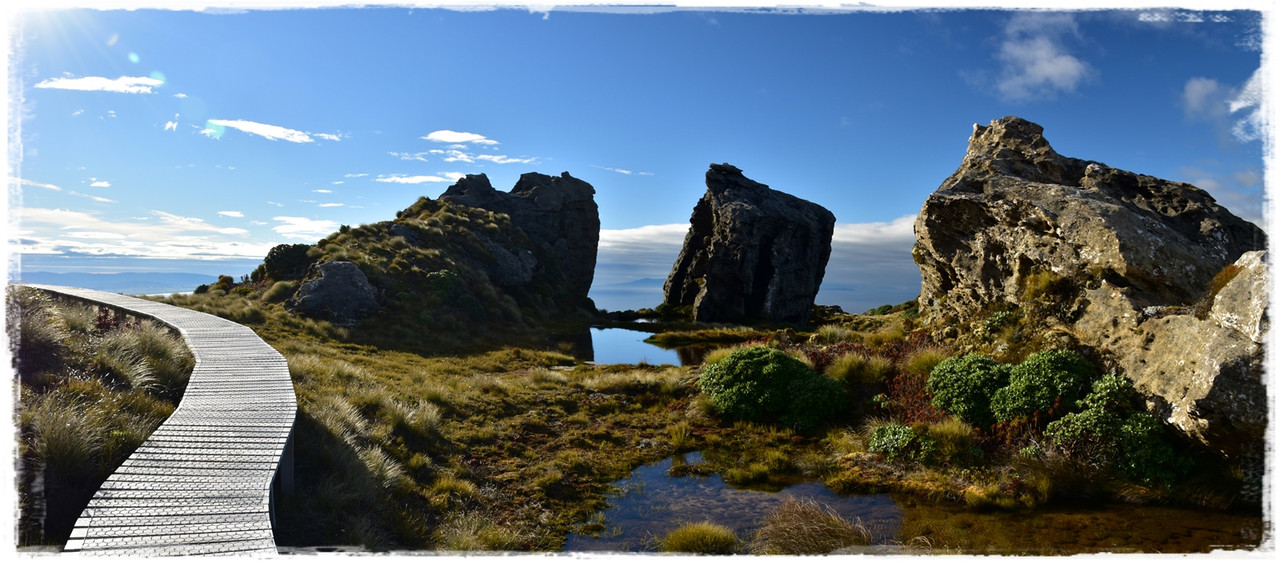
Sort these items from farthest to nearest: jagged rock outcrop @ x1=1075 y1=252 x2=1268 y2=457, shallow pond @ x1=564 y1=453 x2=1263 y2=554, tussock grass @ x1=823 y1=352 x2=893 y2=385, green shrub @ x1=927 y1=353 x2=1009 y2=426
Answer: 1. tussock grass @ x1=823 y1=352 x2=893 y2=385
2. green shrub @ x1=927 y1=353 x2=1009 y2=426
3. jagged rock outcrop @ x1=1075 y1=252 x2=1268 y2=457
4. shallow pond @ x1=564 y1=453 x2=1263 y2=554

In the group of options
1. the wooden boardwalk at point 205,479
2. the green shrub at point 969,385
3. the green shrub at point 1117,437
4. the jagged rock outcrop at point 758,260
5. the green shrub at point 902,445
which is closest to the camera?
the wooden boardwalk at point 205,479

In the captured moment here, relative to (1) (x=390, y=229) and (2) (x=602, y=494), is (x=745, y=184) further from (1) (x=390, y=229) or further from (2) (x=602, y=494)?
(2) (x=602, y=494)

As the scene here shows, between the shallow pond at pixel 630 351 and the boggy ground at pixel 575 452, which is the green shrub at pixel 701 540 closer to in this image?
the boggy ground at pixel 575 452

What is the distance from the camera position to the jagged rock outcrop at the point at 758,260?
5881 cm

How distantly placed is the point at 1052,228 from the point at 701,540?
1268cm

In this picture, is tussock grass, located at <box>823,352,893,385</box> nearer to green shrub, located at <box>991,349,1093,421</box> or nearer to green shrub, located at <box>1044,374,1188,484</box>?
green shrub, located at <box>991,349,1093,421</box>

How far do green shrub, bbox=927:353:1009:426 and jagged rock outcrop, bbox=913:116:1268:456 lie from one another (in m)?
1.80

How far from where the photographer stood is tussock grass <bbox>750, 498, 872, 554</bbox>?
8500 millimetres

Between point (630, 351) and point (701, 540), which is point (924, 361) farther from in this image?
point (630, 351)

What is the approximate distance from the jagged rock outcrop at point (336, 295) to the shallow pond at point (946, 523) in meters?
26.2

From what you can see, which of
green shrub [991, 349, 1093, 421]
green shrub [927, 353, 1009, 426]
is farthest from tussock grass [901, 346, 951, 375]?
green shrub [991, 349, 1093, 421]

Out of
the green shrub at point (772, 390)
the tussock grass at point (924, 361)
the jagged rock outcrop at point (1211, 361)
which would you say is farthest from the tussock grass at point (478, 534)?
the tussock grass at point (924, 361)

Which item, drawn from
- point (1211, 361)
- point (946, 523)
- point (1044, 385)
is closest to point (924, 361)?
point (1044, 385)

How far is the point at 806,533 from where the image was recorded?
28.6 feet
